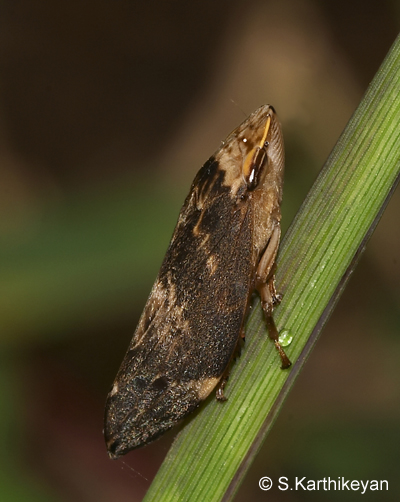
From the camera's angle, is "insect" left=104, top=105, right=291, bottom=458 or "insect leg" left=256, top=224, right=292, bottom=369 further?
"insect" left=104, top=105, right=291, bottom=458

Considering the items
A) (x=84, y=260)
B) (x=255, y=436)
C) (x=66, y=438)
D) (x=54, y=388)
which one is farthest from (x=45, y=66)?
(x=255, y=436)

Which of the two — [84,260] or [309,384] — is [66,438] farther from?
[309,384]

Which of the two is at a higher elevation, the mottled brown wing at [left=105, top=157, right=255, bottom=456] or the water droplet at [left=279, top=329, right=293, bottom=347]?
the water droplet at [left=279, top=329, right=293, bottom=347]

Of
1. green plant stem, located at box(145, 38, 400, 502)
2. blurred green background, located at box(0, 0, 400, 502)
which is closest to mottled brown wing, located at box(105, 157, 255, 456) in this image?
green plant stem, located at box(145, 38, 400, 502)

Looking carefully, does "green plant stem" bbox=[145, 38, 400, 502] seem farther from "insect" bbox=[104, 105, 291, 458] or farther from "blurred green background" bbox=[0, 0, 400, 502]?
"blurred green background" bbox=[0, 0, 400, 502]

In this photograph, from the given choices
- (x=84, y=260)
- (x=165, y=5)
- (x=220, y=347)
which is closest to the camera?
(x=220, y=347)

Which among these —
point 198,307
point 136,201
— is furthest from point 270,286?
point 136,201

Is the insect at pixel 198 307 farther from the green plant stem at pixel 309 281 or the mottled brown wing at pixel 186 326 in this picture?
the green plant stem at pixel 309 281
